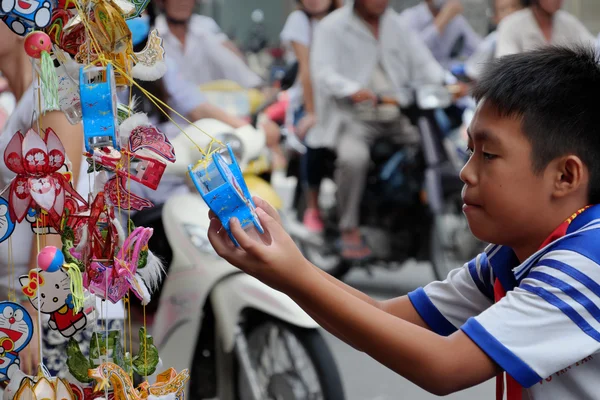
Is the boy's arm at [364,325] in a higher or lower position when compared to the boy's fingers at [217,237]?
lower

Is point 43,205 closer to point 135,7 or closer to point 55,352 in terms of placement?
point 135,7

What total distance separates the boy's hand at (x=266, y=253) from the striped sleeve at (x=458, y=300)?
46cm

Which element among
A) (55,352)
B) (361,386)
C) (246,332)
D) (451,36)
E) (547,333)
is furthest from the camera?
(451,36)

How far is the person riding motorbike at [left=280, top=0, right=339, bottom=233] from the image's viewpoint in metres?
5.70

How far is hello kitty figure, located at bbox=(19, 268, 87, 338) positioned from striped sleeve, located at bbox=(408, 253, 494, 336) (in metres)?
0.61

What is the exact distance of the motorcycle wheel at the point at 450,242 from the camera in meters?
5.31

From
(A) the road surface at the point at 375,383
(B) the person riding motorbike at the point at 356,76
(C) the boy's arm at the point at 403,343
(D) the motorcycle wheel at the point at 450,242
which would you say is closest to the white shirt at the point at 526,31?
(B) the person riding motorbike at the point at 356,76

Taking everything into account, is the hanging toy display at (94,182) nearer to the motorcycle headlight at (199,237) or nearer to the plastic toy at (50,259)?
the plastic toy at (50,259)

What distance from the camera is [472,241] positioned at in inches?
215

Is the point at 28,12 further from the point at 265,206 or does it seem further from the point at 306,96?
the point at 306,96

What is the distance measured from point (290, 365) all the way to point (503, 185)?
66.9 inches

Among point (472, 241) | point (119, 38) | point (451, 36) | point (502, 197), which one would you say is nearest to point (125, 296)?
point (119, 38)

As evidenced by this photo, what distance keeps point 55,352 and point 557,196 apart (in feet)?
3.68

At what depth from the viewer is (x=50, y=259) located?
122 centimetres
